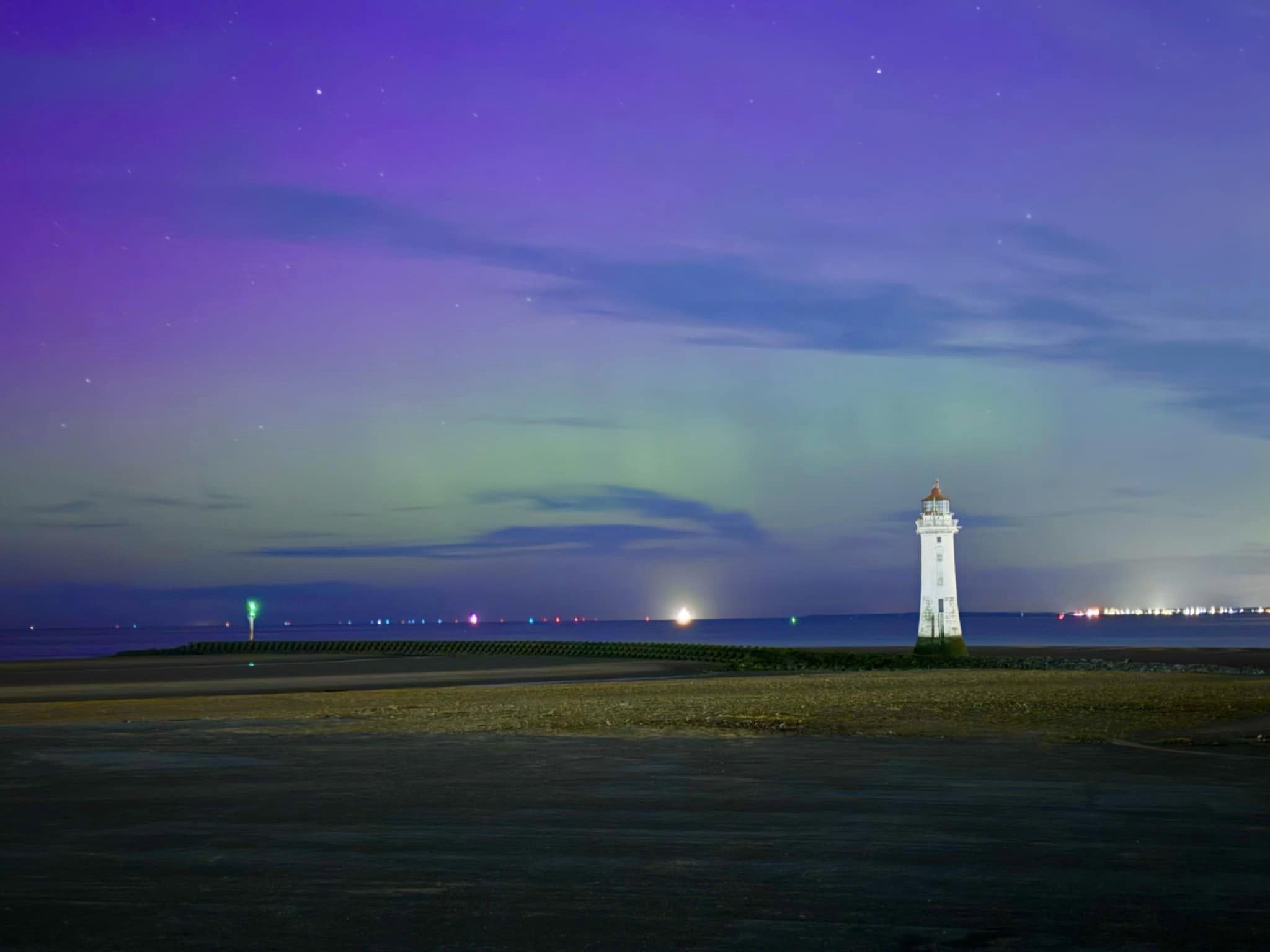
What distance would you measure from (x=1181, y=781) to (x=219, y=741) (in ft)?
55.2

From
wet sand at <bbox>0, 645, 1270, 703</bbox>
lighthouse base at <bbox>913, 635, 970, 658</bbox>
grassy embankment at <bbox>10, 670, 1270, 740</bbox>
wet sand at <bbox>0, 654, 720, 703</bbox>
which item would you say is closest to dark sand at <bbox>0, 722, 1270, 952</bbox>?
grassy embankment at <bbox>10, 670, 1270, 740</bbox>

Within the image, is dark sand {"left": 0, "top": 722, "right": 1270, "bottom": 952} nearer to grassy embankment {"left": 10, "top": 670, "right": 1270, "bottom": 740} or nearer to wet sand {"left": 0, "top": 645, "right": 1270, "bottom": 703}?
grassy embankment {"left": 10, "top": 670, "right": 1270, "bottom": 740}

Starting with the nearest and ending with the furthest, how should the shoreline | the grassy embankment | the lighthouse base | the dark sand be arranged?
the dark sand → the grassy embankment → the shoreline → the lighthouse base

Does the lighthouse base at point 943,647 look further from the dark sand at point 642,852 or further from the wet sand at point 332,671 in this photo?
the dark sand at point 642,852

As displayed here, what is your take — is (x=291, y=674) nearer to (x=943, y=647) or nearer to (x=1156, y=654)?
(x=943, y=647)

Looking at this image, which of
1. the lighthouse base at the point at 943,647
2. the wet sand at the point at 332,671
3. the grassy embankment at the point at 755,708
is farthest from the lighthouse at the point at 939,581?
the grassy embankment at the point at 755,708

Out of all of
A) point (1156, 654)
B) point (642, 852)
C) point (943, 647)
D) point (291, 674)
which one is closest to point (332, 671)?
point (291, 674)

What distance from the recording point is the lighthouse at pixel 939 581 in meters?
86.7

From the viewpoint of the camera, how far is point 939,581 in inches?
3474

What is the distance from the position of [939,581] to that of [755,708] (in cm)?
5891

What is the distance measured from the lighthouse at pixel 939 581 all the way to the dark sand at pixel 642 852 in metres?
67.0

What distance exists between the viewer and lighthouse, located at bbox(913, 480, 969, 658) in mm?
86688

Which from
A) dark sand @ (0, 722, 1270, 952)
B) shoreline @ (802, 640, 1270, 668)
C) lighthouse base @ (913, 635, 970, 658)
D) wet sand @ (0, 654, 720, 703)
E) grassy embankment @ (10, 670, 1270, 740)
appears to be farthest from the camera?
lighthouse base @ (913, 635, 970, 658)

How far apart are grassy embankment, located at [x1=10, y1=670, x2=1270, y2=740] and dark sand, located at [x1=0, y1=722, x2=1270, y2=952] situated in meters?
5.44
